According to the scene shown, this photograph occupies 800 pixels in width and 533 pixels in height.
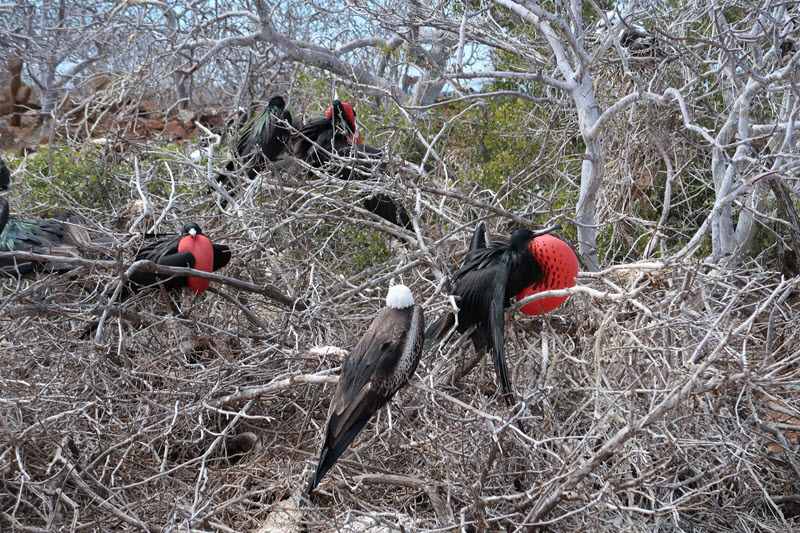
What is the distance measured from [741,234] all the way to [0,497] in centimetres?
349

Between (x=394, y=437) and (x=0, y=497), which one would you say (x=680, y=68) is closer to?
(x=394, y=437)

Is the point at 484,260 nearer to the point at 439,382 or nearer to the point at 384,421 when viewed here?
the point at 439,382

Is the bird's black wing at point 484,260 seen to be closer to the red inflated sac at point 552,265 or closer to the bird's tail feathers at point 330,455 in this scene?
the red inflated sac at point 552,265

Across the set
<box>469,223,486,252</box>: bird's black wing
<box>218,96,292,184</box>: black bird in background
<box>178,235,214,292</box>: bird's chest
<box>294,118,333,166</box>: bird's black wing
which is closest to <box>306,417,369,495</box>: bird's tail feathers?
<box>469,223,486,252</box>: bird's black wing

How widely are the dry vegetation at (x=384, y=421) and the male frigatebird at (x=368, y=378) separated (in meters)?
0.10

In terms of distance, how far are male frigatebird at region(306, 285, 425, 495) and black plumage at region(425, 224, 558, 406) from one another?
0.29 m

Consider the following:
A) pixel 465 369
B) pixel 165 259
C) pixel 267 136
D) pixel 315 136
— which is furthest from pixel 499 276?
pixel 267 136

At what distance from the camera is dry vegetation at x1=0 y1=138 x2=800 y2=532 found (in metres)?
2.32

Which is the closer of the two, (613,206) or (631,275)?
(631,275)

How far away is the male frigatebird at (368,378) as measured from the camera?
2.22 metres

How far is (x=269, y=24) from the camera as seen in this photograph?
507cm

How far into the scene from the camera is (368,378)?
2.23 m

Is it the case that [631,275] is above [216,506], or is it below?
above

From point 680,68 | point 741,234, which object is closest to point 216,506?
point 741,234
